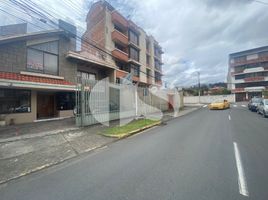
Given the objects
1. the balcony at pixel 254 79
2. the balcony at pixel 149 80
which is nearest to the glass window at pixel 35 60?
the balcony at pixel 149 80

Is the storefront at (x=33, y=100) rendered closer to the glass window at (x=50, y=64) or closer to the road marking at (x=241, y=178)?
the glass window at (x=50, y=64)

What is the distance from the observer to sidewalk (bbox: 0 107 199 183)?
533cm

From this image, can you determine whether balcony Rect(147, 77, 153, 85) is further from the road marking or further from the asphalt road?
the road marking

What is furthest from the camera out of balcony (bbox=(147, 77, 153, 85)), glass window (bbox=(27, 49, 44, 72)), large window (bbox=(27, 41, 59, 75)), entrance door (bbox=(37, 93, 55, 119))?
balcony (bbox=(147, 77, 153, 85))

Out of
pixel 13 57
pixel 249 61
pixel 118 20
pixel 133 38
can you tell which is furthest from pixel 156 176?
pixel 249 61

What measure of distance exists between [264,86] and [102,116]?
5995cm

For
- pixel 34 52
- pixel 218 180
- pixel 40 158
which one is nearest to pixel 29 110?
pixel 34 52

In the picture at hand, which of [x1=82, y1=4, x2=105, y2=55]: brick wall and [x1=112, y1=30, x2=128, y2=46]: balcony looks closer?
[x1=82, y1=4, x2=105, y2=55]: brick wall

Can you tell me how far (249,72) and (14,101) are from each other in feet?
209

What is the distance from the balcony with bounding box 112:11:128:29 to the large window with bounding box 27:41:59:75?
46.3 feet

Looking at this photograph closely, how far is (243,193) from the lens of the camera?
3406 millimetres

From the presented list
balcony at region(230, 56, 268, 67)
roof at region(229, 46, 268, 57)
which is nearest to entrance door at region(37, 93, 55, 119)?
balcony at region(230, 56, 268, 67)

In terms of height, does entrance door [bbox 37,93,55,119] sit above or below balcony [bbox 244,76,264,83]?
below

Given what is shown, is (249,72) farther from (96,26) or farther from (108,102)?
(108,102)
